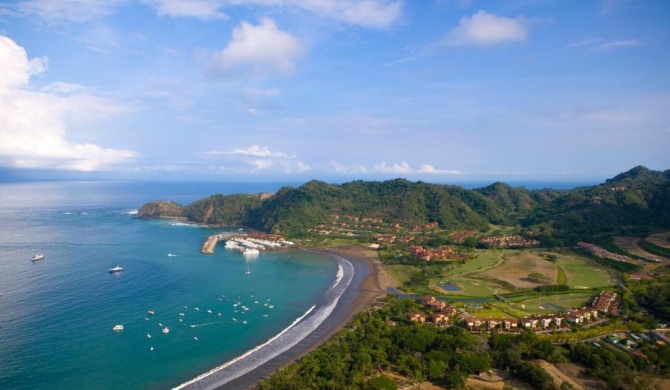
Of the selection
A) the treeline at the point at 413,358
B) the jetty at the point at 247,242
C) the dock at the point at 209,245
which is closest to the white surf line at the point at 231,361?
the treeline at the point at 413,358

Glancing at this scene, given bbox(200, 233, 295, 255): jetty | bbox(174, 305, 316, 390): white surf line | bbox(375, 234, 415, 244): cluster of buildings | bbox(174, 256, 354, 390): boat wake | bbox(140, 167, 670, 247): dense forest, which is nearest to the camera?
bbox(174, 305, 316, 390): white surf line

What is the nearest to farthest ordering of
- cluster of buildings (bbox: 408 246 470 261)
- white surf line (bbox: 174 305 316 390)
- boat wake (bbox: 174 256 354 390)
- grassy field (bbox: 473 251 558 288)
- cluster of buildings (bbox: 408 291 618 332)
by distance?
white surf line (bbox: 174 305 316 390) < boat wake (bbox: 174 256 354 390) < cluster of buildings (bbox: 408 291 618 332) < grassy field (bbox: 473 251 558 288) < cluster of buildings (bbox: 408 246 470 261)

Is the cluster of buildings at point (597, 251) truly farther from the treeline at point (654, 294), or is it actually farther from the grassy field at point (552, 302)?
the grassy field at point (552, 302)

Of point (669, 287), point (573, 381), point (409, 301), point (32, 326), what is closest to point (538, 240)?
point (669, 287)

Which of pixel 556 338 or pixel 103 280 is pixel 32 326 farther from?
pixel 556 338

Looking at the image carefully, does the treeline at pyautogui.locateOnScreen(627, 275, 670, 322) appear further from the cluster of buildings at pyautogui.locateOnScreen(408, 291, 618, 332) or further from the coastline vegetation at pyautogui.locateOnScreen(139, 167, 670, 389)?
the cluster of buildings at pyautogui.locateOnScreen(408, 291, 618, 332)

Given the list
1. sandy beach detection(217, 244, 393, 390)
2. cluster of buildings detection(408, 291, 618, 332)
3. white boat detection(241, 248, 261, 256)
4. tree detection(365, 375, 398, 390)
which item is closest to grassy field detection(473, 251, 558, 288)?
cluster of buildings detection(408, 291, 618, 332)
